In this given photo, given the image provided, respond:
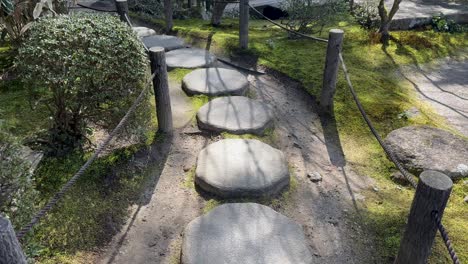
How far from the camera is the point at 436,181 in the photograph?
2131 millimetres

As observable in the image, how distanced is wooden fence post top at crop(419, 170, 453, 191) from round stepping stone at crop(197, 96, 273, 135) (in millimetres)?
2532

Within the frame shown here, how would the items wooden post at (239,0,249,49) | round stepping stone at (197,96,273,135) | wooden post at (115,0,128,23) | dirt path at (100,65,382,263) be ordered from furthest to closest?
wooden post at (239,0,249,49) < wooden post at (115,0,128,23) < round stepping stone at (197,96,273,135) < dirt path at (100,65,382,263)

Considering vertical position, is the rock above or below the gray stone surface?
below

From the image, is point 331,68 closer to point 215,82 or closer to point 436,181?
point 215,82

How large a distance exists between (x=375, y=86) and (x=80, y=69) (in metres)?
4.33

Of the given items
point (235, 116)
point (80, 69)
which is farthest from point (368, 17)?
point (80, 69)

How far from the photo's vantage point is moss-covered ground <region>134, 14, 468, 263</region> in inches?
135

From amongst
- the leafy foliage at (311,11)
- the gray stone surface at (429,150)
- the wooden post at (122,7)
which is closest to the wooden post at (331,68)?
the gray stone surface at (429,150)

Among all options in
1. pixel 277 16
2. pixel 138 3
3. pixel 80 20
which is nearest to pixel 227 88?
pixel 80 20

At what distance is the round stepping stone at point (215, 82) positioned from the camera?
5.39 metres

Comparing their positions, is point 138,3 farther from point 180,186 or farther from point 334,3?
point 180,186

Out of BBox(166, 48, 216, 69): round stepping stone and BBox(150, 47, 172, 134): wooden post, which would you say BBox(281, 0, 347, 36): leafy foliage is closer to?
BBox(166, 48, 216, 69): round stepping stone

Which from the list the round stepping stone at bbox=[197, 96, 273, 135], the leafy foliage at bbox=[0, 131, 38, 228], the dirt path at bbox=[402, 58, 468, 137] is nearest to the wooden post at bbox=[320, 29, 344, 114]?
the round stepping stone at bbox=[197, 96, 273, 135]

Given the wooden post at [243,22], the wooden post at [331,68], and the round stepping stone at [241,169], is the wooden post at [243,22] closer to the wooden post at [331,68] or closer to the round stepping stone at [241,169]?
the wooden post at [331,68]
